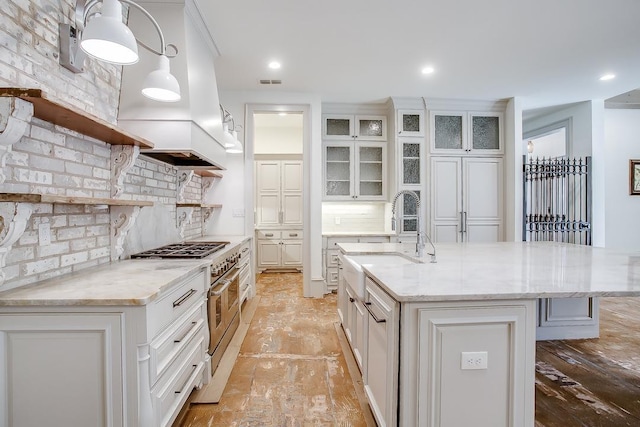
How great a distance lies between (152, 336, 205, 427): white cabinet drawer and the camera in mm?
1398

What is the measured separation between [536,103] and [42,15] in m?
5.67

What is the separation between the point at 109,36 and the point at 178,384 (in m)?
1.65

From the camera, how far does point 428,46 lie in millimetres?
3035

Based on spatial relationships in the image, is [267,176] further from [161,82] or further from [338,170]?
[161,82]

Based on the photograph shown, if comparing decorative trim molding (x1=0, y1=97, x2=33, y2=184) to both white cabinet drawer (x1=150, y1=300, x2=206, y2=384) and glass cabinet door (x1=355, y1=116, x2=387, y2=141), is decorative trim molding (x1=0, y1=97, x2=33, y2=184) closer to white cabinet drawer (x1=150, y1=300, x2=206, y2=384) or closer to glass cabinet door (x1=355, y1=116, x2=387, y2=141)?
white cabinet drawer (x1=150, y1=300, x2=206, y2=384)

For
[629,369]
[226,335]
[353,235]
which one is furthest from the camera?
[353,235]

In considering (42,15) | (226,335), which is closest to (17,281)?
(42,15)

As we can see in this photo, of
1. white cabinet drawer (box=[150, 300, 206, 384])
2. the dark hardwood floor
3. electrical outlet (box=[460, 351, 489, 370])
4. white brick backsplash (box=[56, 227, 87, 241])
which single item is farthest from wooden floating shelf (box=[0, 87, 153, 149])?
the dark hardwood floor

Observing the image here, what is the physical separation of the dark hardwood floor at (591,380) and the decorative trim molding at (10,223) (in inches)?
108

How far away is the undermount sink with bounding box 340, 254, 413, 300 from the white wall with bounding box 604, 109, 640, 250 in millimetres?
5268

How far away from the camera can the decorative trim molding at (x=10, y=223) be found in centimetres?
119

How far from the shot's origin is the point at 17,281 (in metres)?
1.34

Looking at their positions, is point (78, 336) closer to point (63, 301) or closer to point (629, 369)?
point (63, 301)

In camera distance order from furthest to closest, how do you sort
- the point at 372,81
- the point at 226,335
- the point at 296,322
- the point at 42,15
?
1. the point at 372,81
2. the point at 296,322
3. the point at 226,335
4. the point at 42,15
